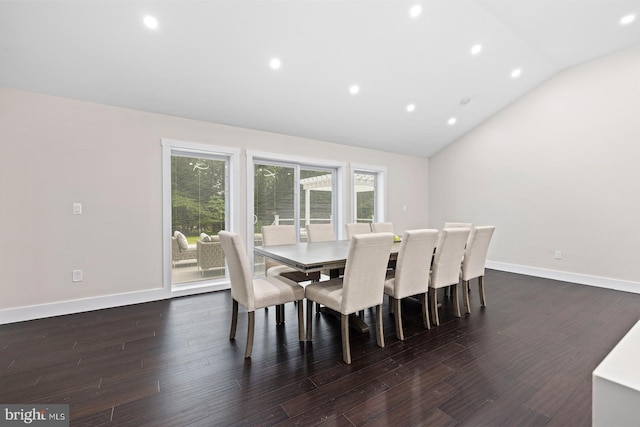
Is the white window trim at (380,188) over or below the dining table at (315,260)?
over

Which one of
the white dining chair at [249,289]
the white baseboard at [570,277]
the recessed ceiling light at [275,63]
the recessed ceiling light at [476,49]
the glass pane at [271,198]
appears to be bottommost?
the white baseboard at [570,277]

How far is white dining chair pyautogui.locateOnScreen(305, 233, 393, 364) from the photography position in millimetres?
2178

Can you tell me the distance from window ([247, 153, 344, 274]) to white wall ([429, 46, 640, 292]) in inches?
121

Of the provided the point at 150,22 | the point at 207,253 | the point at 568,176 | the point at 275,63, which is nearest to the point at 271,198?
the point at 207,253

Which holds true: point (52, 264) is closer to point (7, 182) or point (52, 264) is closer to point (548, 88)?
point (7, 182)

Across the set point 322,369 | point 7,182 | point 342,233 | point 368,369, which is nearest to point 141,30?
point 7,182

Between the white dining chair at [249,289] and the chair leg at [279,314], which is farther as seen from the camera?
the chair leg at [279,314]

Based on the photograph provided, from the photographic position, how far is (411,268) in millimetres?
2656

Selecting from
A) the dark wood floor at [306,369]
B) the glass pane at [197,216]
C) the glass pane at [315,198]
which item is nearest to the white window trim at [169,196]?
the glass pane at [197,216]

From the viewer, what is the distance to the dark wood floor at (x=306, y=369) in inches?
64.7

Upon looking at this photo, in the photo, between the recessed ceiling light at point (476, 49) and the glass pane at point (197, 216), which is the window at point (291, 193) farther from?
the recessed ceiling light at point (476, 49)

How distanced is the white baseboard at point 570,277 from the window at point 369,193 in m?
2.47

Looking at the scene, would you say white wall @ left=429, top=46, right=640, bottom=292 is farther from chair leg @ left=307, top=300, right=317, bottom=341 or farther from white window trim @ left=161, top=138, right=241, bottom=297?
white window trim @ left=161, top=138, right=241, bottom=297

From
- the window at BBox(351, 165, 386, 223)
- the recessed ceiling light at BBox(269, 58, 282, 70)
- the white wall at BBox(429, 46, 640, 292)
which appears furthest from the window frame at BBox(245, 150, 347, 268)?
the white wall at BBox(429, 46, 640, 292)
